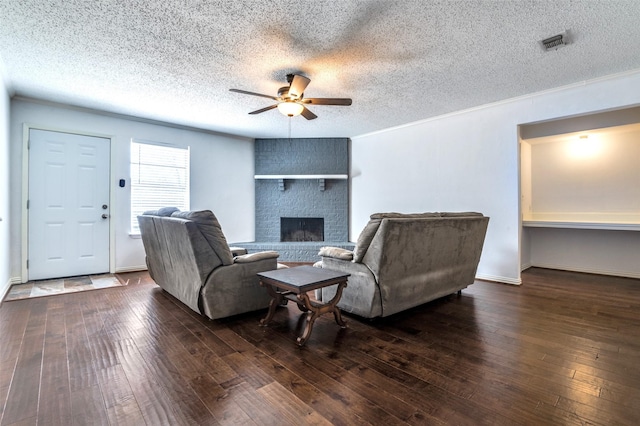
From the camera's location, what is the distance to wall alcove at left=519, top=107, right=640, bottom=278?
4414 millimetres

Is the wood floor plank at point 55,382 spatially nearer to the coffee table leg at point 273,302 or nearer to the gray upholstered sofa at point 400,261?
the coffee table leg at point 273,302

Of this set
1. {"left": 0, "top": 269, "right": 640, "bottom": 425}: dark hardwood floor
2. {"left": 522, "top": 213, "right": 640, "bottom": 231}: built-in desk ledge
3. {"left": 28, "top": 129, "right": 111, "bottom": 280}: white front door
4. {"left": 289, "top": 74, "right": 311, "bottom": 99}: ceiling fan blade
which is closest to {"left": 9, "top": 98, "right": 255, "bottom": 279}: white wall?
{"left": 28, "top": 129, "right": 111, "bottom": 280}: white front door

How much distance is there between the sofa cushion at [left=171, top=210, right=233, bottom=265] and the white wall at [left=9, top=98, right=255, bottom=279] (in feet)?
9.20

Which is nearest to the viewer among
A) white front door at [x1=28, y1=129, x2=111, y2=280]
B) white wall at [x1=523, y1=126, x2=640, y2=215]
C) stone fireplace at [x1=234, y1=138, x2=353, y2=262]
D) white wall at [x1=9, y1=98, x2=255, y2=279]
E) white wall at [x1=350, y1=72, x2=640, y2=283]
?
white wall at [x1=350, y1=72, x2=640, y2=283]


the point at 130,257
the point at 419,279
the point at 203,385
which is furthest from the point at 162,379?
the point at 130,257

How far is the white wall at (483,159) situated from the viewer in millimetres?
3664

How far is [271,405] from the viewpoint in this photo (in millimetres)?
1544

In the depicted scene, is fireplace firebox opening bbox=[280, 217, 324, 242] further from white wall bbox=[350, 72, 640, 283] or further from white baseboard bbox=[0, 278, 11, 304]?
white baseboard bbox=[0, 278, 11, 304]

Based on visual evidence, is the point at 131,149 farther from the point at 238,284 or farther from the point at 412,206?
the point at 412,206

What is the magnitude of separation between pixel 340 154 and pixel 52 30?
4.61m

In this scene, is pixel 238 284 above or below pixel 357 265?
below

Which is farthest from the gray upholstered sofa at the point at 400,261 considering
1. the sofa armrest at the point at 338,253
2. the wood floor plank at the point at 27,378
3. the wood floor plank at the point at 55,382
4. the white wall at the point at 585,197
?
the white wall at the point at 585,197

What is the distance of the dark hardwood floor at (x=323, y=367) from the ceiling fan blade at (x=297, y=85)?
227 centimetres

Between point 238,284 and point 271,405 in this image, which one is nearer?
point 271,405
